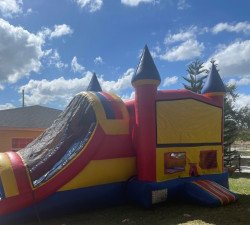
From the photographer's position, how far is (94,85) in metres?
14.0

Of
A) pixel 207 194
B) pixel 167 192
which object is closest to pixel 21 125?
pixel 167 192

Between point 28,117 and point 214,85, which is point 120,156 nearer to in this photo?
point 214,85

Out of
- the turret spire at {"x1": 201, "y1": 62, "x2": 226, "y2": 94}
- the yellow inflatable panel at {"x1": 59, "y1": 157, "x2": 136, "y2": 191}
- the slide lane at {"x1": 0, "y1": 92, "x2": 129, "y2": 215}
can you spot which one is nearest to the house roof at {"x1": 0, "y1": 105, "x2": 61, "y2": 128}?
the slide lane at {"x1": 0, "y1": 92, "x2": 129, "y2": 215}

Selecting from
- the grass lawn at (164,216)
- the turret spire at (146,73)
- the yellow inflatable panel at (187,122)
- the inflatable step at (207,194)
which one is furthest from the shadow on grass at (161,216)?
the turret spire at (146,73)

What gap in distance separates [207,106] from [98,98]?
3434mm

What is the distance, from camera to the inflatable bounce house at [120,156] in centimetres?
813

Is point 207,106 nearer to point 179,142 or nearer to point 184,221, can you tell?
point 179,142

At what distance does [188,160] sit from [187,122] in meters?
1.10

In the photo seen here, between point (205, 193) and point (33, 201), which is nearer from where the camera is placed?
point (33, 201)

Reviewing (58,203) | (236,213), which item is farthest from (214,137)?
(58,203)

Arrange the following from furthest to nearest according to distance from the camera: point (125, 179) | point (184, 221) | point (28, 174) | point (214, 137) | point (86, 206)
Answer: point (214, 137) → point (125, 179) → point (86, 206) → point (28, 174) → point (184, 221)

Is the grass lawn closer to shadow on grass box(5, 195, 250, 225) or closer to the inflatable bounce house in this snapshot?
shadow on grass box(5, 195, 250, 225)

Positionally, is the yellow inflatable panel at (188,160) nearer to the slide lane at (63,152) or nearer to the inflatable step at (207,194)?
the inflatable step at (207,194)

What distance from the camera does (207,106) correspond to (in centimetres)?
1062
